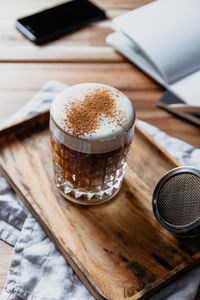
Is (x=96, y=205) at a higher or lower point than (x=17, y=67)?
lower

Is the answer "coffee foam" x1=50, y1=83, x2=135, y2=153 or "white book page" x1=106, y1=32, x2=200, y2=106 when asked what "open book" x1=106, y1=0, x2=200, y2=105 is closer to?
"white book page" x1=106, y1=32, x2=200, y2=106

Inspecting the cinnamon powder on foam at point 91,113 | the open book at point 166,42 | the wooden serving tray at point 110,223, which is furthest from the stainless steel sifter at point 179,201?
the open book at point 166,42

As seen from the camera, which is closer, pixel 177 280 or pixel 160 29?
pixel 177 280

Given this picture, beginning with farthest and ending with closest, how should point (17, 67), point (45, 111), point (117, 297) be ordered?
point (17, 67)
point (45, 111)
point (117, 297)

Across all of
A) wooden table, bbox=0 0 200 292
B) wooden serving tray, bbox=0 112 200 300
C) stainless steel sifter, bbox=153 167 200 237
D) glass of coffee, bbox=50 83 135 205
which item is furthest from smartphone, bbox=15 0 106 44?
stainless steel sifter, bbox=153 167 200 237

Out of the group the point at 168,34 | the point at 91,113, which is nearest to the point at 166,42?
the point at 168,34

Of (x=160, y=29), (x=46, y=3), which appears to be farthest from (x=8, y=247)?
(x=46, y=3)

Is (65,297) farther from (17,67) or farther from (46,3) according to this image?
(46,3)

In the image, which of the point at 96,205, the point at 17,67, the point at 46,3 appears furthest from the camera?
the point at 46,3

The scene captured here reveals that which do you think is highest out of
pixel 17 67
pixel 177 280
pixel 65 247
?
pixel 17 67
